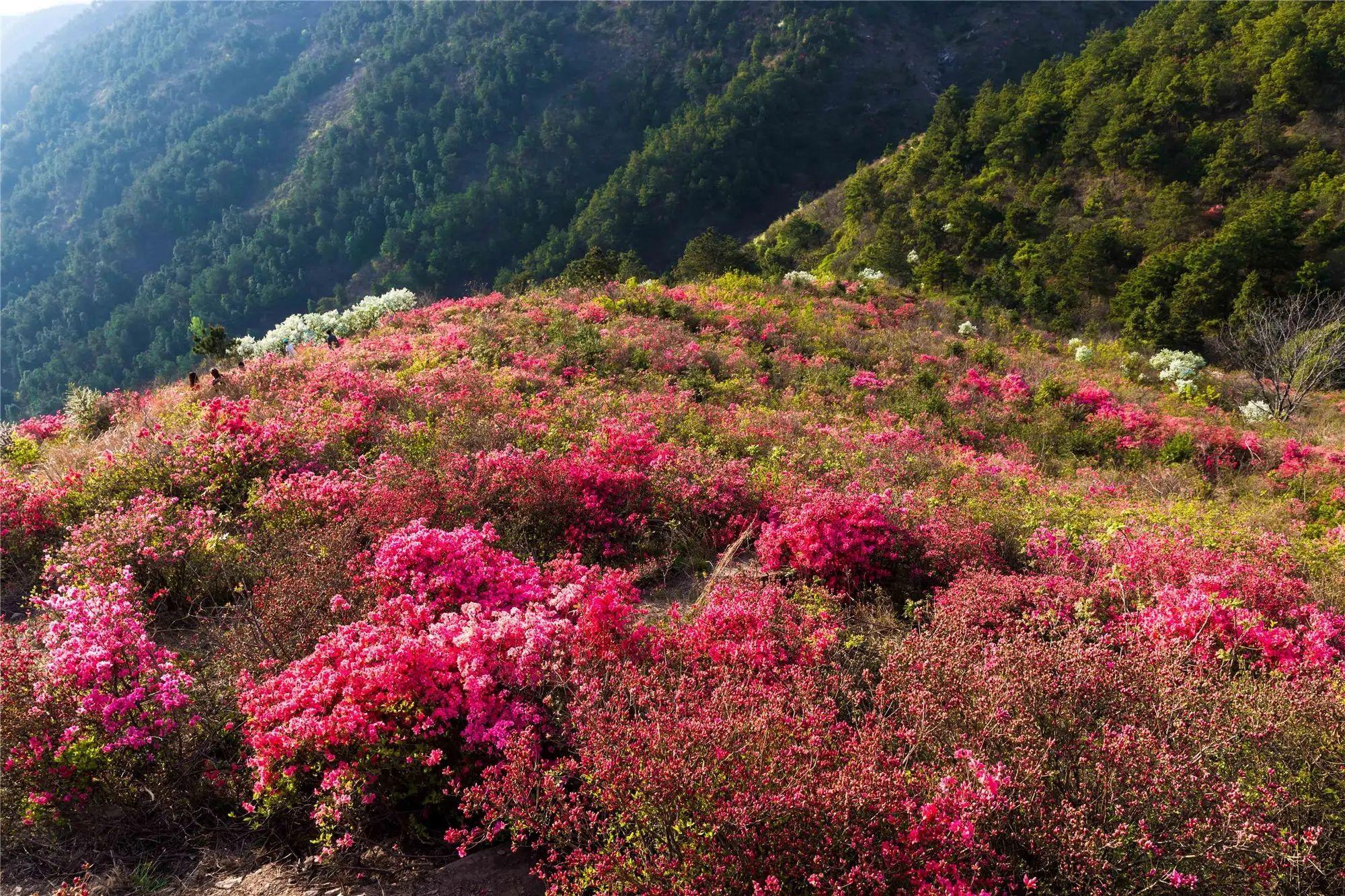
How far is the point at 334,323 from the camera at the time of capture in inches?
618

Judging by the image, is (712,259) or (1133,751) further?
(712,259)

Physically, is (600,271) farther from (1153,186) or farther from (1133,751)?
(1153,186)

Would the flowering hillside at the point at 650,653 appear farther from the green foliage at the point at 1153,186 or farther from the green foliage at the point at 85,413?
the green foliage at the point at 1153,186

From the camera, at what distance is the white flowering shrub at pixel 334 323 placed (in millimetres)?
14727

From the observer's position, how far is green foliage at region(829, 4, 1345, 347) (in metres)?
21.6

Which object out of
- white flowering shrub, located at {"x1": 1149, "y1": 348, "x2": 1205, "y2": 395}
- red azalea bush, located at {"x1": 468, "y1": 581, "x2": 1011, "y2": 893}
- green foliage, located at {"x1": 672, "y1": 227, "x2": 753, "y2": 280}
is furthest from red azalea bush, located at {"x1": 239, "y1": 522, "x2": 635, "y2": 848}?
green foliage, located at {"x1": 672, "y1": 227, "x2": 753, "y2": 280}

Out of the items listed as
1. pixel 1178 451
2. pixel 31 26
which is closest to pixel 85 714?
pixel 1178 451

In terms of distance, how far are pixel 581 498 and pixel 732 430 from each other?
10.0ft

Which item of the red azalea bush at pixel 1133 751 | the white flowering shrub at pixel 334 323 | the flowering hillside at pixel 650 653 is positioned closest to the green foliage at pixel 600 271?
the white flowering shrub at pixel 334 323

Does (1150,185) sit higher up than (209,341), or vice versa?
(209,341)

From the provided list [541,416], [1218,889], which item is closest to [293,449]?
[541,416]

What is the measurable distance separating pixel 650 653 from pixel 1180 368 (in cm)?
2075

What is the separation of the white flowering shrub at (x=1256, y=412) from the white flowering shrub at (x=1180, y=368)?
1.23 m

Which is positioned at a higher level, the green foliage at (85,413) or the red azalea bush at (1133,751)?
the green foliage at (85,413)
